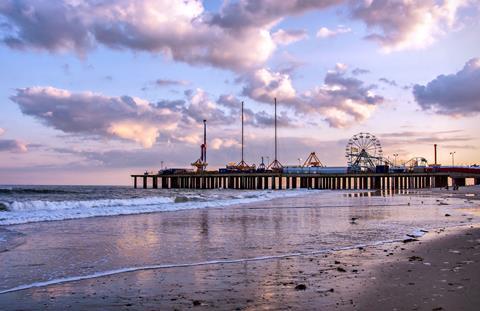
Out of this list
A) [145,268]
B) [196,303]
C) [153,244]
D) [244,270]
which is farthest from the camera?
[153,244]

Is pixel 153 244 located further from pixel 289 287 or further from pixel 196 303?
pixel 196 303

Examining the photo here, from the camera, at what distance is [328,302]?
20.5 feet

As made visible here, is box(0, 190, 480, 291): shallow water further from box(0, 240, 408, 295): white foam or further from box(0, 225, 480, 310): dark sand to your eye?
box(0, 225, 480, 310): dark sand

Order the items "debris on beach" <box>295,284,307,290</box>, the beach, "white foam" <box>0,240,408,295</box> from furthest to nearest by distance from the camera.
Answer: "white foam" <box>0,240,408,295</box>
"debris on beach" <box>295,284,307,290</box>
the beach

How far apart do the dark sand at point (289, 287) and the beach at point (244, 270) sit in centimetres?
2

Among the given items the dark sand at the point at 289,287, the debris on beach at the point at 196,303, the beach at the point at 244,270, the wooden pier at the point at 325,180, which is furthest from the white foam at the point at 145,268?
the wooden pier at the point at 325,180

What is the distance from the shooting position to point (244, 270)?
8.80m

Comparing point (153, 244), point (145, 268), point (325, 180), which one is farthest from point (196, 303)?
point (325, 180)

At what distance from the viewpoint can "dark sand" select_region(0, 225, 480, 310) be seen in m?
6.22

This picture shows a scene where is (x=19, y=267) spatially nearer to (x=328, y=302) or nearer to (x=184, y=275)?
(x=184, y=275)

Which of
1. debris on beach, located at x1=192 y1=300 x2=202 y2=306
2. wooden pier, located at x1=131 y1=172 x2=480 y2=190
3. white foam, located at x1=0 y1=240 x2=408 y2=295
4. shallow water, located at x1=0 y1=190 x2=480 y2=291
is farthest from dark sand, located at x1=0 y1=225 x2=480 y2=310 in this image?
wooden pier, located at x1=131 y1=172 x2=480 y2=190

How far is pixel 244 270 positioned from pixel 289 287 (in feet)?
5.57

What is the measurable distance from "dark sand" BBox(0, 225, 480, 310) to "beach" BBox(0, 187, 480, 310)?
2 centimetres

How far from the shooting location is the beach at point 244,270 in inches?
252
